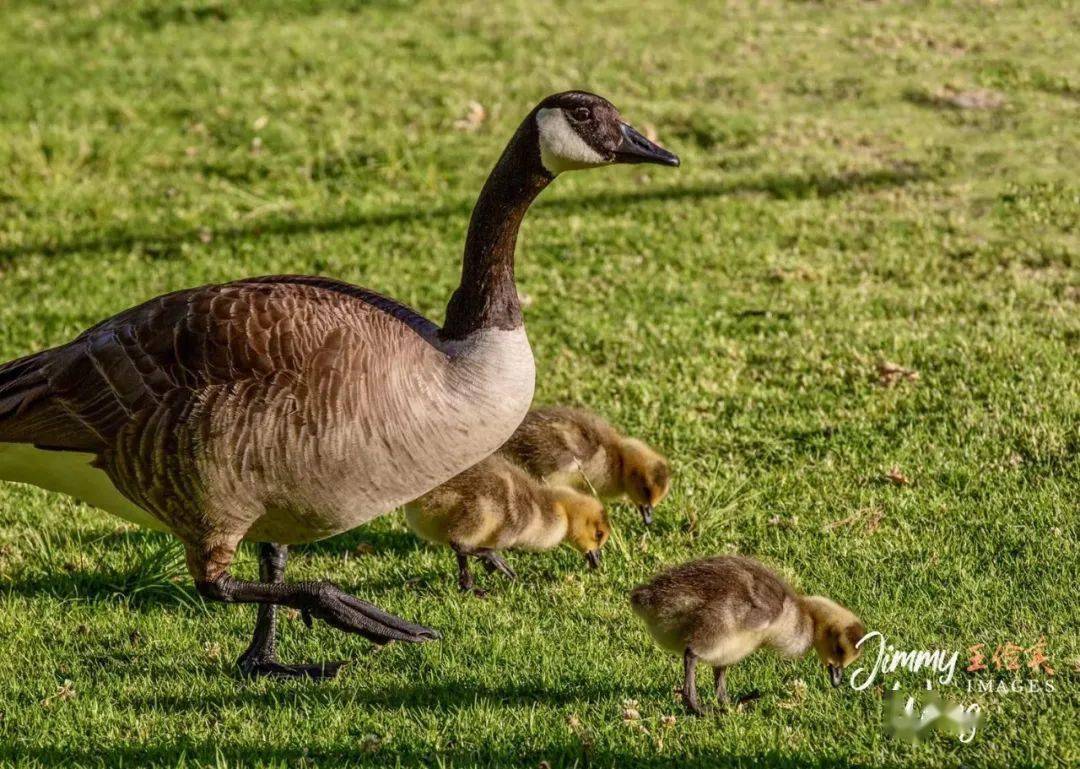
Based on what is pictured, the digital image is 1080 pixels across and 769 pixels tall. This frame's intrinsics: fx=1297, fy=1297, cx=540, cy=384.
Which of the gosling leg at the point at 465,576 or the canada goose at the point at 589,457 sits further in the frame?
the canada goose at the point at 589,457

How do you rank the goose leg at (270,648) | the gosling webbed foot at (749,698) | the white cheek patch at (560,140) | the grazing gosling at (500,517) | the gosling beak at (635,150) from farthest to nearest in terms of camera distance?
1. the grazing gosling at (500,517)
2. the goose leg at (270,648)
3. the gosling beak at (635,150)
4. the white cheek patch at (560,140)
5. the gosling webbed foot at (749,698)

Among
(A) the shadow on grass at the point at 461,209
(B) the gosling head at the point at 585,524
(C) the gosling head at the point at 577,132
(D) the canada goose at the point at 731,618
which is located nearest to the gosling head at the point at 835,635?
(D) the canada goose at the point at 731,618

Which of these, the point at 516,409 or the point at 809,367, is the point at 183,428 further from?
the point at 809,367

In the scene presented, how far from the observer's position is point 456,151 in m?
12.9

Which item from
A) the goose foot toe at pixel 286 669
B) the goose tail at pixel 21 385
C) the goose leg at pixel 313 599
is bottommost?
the goose foot toe at pixel 286 669

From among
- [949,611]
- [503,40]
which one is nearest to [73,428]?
[949,611]

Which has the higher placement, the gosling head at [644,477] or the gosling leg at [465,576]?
the gosling head at [644,477]

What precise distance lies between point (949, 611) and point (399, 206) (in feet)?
24.5

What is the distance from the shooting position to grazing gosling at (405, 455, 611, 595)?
634 cm

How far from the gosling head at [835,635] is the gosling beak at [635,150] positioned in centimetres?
199

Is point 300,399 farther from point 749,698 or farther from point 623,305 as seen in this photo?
point 623,305

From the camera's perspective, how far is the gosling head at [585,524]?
651cm

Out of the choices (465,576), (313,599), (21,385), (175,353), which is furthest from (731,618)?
(21,385)

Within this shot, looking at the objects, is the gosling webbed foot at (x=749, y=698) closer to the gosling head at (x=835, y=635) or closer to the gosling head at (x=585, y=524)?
the gosling head at (x=835, y=635)
